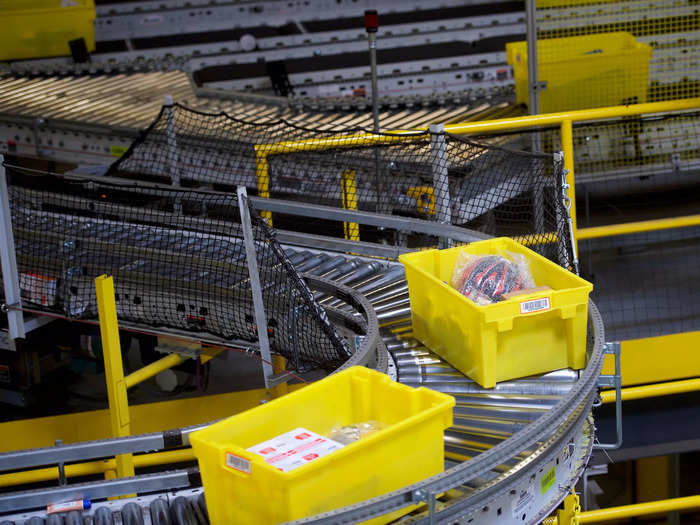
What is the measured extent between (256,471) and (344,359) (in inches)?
61.7

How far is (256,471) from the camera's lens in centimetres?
248

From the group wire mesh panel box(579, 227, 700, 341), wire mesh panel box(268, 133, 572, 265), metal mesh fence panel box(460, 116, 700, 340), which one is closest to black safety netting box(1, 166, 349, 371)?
wire mesh panel box(268, 133, 572, 265)

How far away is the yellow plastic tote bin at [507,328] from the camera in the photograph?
10.9ft

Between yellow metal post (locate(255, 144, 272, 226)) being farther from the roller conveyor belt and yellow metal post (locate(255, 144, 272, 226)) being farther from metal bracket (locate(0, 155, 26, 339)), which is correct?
the roller conveyor belt

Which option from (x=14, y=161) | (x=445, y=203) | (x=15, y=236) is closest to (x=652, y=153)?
(x=445, y=203)

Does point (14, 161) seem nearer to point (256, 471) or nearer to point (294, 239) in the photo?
point (294, 239)

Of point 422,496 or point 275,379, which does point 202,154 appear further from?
point 422,496

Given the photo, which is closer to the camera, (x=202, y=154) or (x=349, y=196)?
(x=349, y=196)

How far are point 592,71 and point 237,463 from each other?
17.3ft

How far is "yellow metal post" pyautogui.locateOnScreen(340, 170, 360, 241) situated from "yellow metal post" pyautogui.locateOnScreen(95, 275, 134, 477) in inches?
65.9

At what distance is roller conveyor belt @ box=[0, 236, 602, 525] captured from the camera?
2.97m

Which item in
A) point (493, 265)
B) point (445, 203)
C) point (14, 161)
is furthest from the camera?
point (14, 161)

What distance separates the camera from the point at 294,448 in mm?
2629

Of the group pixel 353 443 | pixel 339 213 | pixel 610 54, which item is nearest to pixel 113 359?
pixel 339 213
